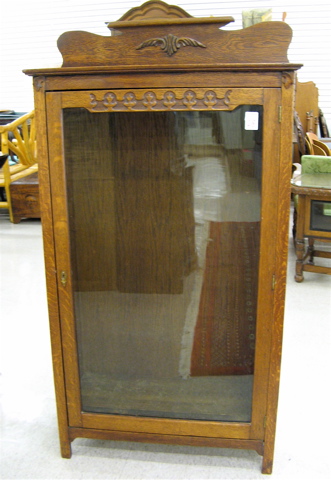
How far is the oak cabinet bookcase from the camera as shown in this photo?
1.34 meters

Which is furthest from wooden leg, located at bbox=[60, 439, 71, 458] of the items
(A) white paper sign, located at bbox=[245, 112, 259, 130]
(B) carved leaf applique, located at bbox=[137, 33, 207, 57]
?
(B) carved leaf applique, located at bbox=[137, 33, 207, 57]

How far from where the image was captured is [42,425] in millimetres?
1960

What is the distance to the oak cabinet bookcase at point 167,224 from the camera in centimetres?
134

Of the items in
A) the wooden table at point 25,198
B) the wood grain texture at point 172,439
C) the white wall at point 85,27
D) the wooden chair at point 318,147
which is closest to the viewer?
the wood grain texture at point 172,439

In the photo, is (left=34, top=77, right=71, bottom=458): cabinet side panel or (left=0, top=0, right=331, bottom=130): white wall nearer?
(left=34, top=77, right=71, bottom=458): cabinet side panel

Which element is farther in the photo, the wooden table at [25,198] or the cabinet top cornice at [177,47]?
the wooden table at [25,198]

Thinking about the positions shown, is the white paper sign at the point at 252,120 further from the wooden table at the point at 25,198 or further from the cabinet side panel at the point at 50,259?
the wooden table at the point at 25,198

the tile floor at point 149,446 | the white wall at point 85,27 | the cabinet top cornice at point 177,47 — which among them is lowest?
the tile floor at point 149,446

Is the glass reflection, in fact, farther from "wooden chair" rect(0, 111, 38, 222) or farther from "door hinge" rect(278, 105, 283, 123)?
"wooden chair" rect(0, 111, 38, 222)

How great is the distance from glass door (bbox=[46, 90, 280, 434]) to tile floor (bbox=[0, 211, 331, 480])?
0.72 ft

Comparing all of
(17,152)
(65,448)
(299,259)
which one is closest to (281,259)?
(65,448)

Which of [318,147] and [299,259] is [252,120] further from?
[318,147]

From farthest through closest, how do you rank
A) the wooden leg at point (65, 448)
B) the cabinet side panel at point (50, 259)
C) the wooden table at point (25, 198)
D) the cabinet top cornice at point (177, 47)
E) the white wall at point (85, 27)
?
the white wall at point (85, 27) < the wooden table at point (25, 198) < the wooden leg at point (65, 448) < the cabinet side panel at point (50, 259) < the cabinet top cornice at point (177, 47)

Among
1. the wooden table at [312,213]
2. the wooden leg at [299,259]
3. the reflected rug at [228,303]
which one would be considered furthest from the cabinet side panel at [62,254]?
the wooden leg at [299,259]
